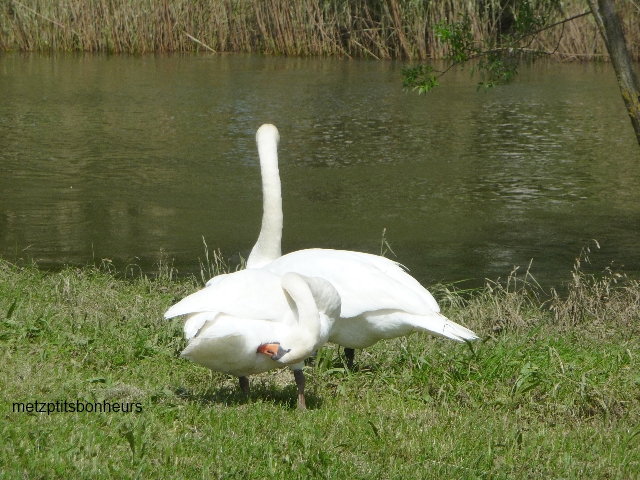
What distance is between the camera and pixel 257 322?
391cm

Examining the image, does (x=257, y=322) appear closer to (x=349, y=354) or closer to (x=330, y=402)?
(x=330, y=402)

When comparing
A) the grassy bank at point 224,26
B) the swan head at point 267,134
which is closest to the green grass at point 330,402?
the swan head at point 267,134

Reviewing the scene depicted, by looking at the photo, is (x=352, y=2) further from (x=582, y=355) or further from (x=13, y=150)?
(x=582, y=355)

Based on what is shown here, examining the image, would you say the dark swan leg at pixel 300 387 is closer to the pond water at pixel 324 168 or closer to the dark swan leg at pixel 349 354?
the dark swan leg at pixel 349 354

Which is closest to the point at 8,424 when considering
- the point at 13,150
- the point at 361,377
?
the point at 361,377

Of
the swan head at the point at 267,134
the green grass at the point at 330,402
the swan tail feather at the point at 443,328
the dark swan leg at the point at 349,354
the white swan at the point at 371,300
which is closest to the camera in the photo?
the green grass at the point at 330,402

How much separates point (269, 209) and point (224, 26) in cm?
1779

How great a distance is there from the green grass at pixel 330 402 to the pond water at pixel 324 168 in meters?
2.49

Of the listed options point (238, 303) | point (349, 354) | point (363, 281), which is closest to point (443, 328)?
point (363, 281)

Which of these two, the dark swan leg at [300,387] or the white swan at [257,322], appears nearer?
the white swan at [257,322]

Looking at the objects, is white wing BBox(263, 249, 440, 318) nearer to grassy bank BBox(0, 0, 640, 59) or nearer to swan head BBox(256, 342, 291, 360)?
swan head BBox(256, 342, 291, 360)

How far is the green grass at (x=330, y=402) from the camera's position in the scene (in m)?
3.44

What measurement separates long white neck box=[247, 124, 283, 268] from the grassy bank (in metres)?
15.8

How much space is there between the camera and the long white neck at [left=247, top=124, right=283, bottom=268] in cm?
578
